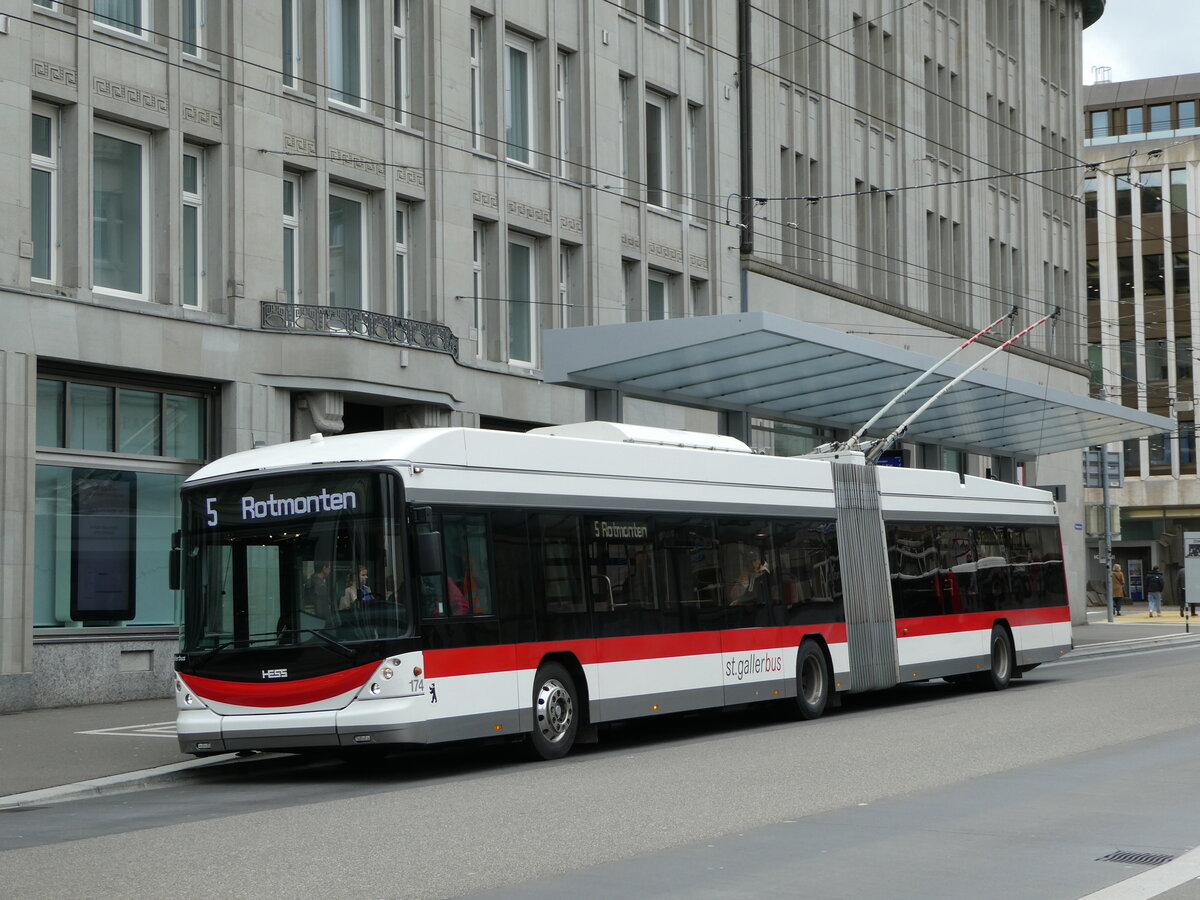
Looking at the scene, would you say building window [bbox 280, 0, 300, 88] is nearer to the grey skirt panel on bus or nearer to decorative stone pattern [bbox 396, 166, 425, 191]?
decorative stone pattern [bbox 396, 166, 425, 191]

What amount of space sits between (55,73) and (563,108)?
11159 millimetres

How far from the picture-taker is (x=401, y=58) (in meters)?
26.6

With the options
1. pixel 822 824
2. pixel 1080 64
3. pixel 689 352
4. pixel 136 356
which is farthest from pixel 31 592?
pixel 1080 64

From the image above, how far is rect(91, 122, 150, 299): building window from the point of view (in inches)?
864

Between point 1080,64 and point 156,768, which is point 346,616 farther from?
point 1080,64

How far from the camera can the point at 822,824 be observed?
32.0ft

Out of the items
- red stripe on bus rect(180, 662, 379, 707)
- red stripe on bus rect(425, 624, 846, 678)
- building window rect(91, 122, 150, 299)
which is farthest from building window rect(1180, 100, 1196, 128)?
red stripe on bus rect(180, 662, 379, 707)

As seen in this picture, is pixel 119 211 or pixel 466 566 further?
pixel 119 211

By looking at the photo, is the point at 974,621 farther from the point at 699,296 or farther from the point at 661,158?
the point at 661,158

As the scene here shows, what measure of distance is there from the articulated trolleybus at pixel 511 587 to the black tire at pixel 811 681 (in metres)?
0.03

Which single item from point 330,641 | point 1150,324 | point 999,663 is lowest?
point 999,663

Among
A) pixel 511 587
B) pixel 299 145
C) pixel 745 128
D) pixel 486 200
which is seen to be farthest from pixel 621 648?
pixel 745 128

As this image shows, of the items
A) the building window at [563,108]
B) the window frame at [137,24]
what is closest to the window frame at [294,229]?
the window frame at [137,24]

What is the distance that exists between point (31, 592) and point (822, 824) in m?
13.3
